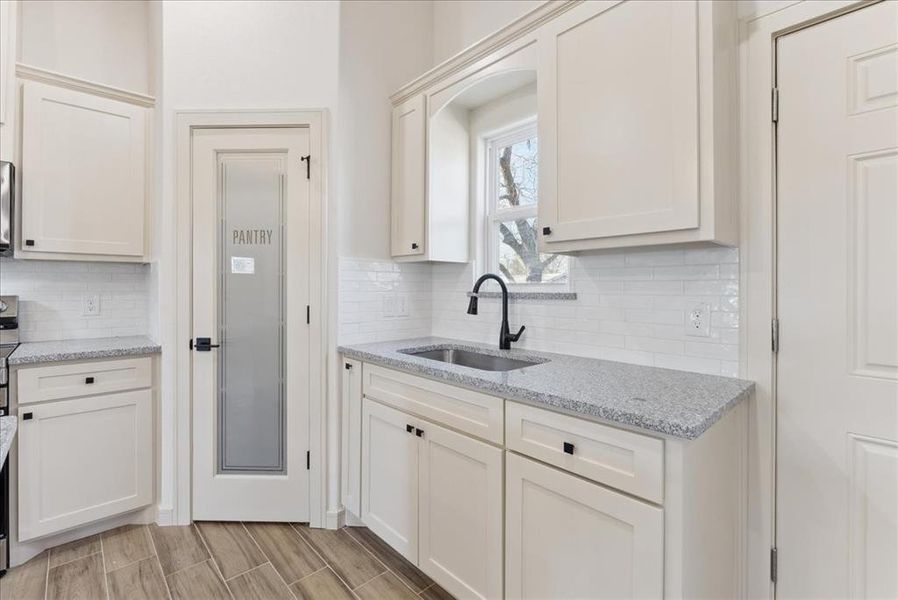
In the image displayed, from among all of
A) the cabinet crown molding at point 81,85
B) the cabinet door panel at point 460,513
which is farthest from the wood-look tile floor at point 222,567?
the cabinet crown molding at point 81,85

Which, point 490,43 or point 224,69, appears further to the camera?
point 224,69

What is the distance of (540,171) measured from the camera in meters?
1.72

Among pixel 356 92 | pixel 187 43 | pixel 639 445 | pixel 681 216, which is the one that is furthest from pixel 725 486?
pixel 187 43

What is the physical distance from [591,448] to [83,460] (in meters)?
2.41

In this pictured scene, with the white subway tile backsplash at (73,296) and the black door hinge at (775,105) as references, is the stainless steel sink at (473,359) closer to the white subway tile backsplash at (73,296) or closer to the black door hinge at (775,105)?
the black door hinge at (775,105)

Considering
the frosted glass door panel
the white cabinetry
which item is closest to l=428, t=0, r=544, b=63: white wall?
the frosted glass door panel

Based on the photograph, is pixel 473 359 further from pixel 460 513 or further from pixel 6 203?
pixel 6 203

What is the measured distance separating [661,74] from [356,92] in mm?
1613

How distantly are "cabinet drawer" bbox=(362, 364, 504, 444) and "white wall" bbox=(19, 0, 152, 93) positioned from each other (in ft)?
7.53

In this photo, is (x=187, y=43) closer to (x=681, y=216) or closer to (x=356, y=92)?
(x=356, y=92)

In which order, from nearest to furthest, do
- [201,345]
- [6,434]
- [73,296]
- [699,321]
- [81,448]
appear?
[6,434]
[699,321]
[81,448]
[201,345]
[73,296]

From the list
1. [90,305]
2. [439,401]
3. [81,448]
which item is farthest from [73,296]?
[439,401]

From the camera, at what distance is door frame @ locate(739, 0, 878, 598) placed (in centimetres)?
142

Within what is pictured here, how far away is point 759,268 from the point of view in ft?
4.73
